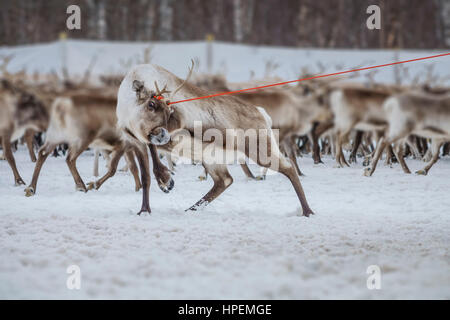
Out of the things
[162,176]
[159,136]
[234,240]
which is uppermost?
[159,136]

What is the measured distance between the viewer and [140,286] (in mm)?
1321

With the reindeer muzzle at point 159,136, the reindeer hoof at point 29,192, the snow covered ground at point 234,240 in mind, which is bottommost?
the snow covered ground at point 234,240

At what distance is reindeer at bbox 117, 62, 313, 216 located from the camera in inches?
79.0

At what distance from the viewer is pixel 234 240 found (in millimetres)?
1813

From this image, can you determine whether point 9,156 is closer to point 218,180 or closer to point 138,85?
point 138,85

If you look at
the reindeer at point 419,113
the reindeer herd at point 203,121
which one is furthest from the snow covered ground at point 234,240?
the reindeer at point 419,113

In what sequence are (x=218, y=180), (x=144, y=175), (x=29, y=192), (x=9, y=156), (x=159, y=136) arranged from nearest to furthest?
(x=159, y=136)
(x=144, y=175)
(x=218, y=180)
(x=29, y=192)
(x=9, y=156)

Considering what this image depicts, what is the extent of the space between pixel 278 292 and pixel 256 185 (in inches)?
65.1

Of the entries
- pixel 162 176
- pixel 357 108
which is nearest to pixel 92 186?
pixel 162 176

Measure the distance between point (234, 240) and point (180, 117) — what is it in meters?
0.62

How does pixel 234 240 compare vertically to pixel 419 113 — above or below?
below

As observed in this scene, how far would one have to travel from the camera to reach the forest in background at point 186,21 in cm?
813

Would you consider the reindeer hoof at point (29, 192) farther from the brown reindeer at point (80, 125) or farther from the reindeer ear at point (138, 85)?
the reindeer ear at point (138, 85)
